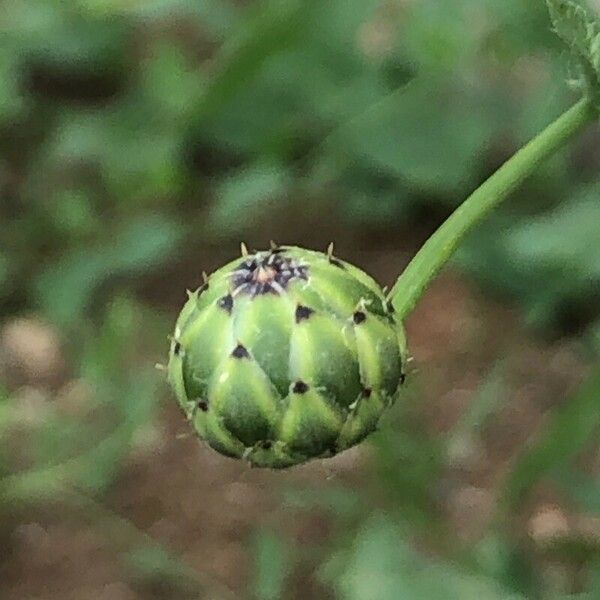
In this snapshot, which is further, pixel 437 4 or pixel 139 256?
pixel 139 256

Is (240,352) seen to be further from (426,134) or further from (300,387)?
(426,134)

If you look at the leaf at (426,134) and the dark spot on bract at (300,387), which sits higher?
the dark spot on bract at (300,387)

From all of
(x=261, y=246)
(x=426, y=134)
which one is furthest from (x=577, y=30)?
(x=261, y=246)

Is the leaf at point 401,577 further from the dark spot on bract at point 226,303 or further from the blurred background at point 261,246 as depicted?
the dark spot on bract at point 226,303

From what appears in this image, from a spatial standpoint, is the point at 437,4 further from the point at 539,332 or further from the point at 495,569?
the point at 495,569

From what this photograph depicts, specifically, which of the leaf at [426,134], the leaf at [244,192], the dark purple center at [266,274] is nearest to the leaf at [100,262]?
the leaf at [244,192]

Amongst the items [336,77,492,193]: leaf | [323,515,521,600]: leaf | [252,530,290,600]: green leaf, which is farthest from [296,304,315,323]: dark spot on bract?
[336,77,492,193]: leaf

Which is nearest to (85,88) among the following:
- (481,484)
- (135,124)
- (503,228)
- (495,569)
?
(135,124)
